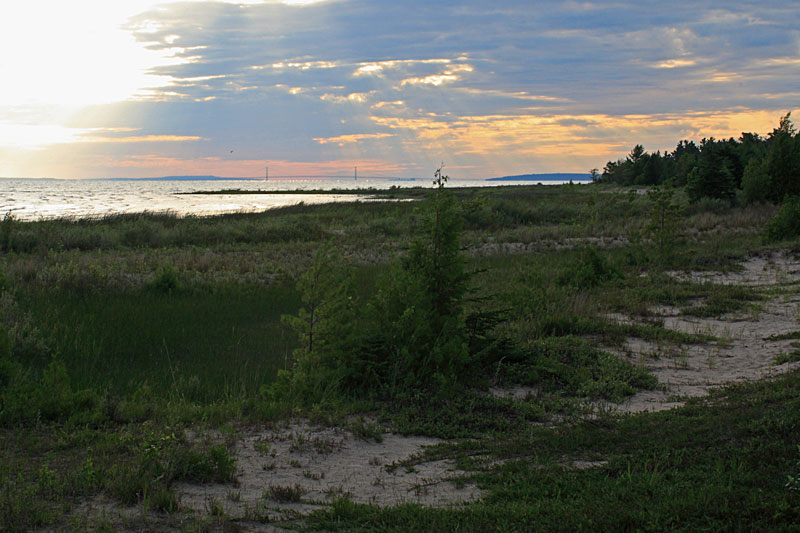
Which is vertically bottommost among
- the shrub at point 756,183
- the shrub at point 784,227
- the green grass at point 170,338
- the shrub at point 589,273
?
the green grass at point 170,338

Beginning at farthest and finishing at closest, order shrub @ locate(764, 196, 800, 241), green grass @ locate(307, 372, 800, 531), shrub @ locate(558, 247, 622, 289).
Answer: shrub @ locate(764, 196, 800, 241), shrub @ locate(558, 247, 622, 289), green grass @ locate(307, 372, 800, 531)

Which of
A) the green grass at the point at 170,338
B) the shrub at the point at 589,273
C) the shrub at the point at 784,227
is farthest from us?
the shrub at the point at 784,227

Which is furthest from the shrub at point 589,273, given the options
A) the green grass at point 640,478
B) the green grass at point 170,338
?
the green grass at point 640,478

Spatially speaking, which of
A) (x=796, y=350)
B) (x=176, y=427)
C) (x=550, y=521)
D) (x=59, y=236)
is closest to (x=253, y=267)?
(x=59, y=236)

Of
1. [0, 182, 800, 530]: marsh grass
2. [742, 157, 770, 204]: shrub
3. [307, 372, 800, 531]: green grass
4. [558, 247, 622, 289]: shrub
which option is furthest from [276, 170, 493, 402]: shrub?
[742, 157, 770, 204]: shrub

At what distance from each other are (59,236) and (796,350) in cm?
2494

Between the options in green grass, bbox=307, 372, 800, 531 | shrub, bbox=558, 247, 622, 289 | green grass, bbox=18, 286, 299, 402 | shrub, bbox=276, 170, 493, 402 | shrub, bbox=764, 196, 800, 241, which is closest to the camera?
green grass, bbox=307, 372, 800, 531

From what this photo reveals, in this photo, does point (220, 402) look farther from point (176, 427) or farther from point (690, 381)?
point (690, 381)

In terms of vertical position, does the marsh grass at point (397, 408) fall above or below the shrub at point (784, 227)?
below

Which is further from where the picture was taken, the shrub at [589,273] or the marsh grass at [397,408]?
the shrub at [589,273]

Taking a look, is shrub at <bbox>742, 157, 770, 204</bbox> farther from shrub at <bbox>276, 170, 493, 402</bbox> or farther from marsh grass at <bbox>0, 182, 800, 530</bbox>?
shrub at <bbox>276, 170, 493, 402</bbox>

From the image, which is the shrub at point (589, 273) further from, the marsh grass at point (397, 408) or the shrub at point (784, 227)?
the shrub at point (784, 227)

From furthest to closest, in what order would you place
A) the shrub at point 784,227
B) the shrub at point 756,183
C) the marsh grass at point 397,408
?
the shrub at point 756,183
the shrub at point 784,227
the marsh grass at point 397,408

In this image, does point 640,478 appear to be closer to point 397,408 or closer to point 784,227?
point 397,408
